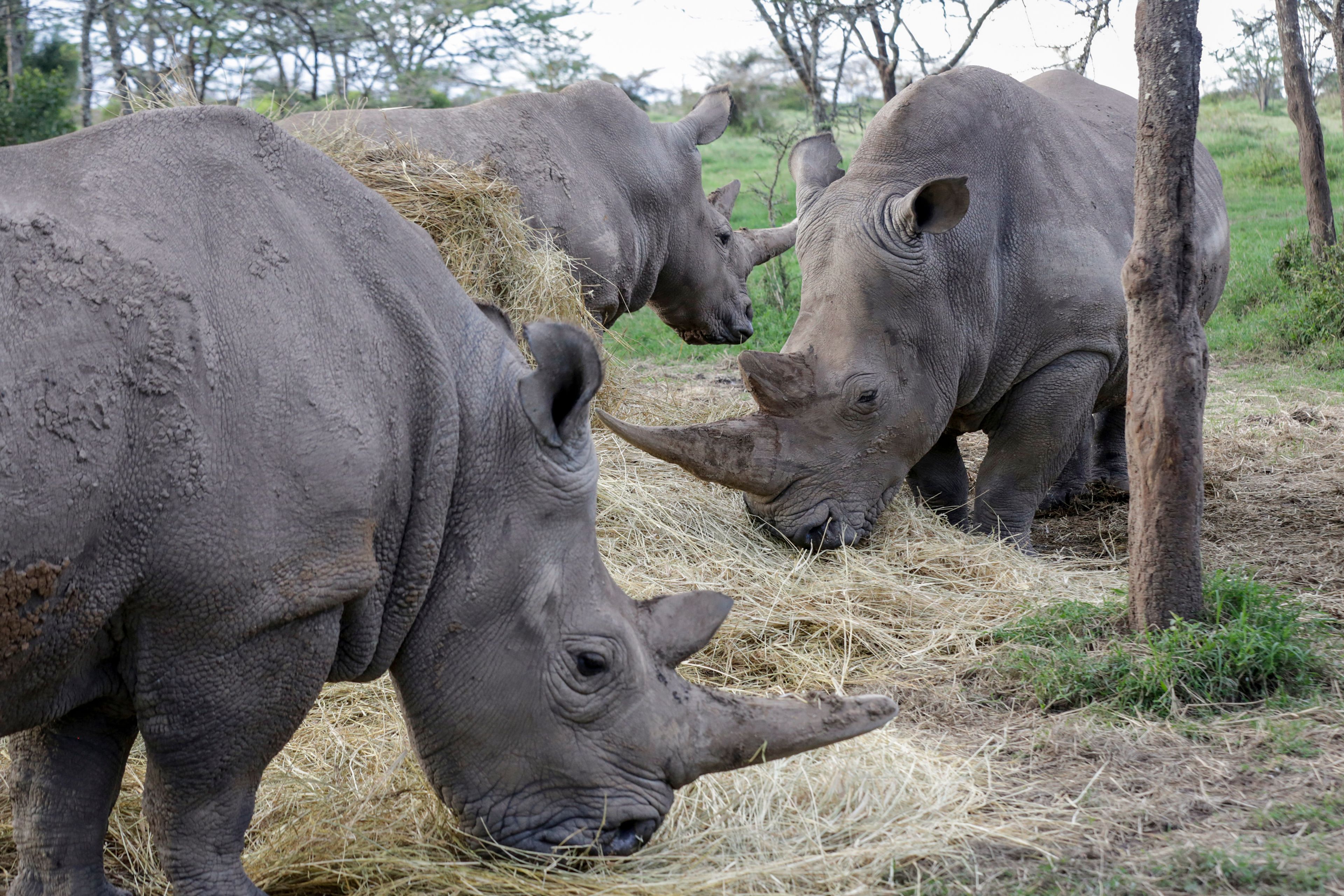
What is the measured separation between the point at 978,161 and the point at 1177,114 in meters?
1.79

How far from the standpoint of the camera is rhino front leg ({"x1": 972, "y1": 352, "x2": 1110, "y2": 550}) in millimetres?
6277

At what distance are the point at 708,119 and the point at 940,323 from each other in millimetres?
3090

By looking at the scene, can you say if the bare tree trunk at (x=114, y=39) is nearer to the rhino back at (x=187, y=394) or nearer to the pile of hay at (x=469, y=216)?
the pile of hay at (x=469, y=216)

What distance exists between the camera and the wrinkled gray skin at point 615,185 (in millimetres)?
7098

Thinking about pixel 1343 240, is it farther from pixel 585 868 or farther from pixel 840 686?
pixel 585 868

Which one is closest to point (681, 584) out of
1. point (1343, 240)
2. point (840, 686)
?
point (840, 686)

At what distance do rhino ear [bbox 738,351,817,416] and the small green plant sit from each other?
1.61 metres

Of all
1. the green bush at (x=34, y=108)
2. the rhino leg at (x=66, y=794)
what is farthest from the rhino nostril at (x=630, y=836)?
the green bush at (x=34, y=108)

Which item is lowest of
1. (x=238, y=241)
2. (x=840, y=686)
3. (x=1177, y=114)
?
(x=840, y=686)

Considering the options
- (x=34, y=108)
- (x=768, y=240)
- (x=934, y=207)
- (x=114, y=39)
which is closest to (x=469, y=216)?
(x=934, y=207)

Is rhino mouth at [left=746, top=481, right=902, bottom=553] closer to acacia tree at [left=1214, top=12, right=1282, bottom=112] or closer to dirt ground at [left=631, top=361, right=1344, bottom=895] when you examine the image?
dirt ground at [left=631, top=361, right=1344, bottom=895]

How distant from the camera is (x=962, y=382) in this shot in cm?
618

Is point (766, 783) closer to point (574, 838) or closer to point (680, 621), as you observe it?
point (680, 621)

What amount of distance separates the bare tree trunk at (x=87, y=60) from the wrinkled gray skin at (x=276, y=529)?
14.4 meters
